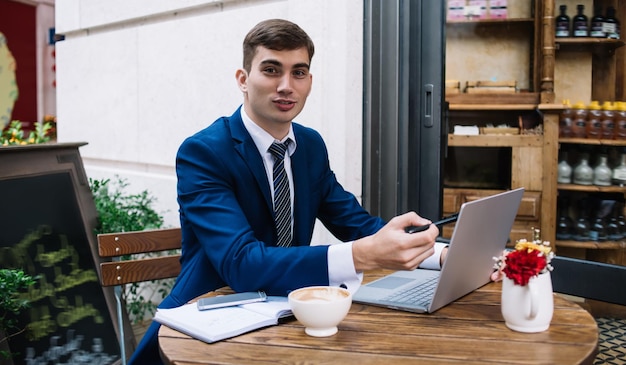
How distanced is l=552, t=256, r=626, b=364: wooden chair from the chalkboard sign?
1766 mm

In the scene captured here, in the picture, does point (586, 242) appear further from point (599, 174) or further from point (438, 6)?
point (438, 6)

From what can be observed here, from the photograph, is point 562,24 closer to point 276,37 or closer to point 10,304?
point 276,37

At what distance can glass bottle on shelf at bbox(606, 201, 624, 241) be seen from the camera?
79.4 inches

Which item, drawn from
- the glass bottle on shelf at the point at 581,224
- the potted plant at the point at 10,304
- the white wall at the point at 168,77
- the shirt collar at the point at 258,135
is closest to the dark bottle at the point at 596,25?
the glass bottle on shelf at the point at 581,224

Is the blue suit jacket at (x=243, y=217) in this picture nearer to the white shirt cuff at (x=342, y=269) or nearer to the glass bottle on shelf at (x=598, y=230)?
the white shirt cuff at (x=342, y=269)

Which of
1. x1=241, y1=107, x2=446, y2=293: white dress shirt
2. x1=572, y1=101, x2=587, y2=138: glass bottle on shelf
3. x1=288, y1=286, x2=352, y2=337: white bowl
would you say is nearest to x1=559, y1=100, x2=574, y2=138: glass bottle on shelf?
x1=572, y1=101, x2=587, y2=138: glass bottle on shelf

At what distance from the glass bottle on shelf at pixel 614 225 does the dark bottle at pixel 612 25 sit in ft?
1.71

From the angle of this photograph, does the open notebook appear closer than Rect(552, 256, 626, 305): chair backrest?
Yes

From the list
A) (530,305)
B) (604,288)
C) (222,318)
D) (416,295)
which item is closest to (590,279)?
(604,288)

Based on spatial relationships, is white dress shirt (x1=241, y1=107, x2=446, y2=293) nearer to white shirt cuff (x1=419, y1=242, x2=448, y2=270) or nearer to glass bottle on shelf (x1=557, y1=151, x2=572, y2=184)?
white shirt cuff (x1=419, y1=242, x2=448, y2=270)

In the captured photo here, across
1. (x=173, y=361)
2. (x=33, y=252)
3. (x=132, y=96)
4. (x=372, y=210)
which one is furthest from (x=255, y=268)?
(x=132, y=96)

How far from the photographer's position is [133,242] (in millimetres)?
2135

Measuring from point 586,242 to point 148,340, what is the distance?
1.42 meters

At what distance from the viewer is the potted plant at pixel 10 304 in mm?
2018
